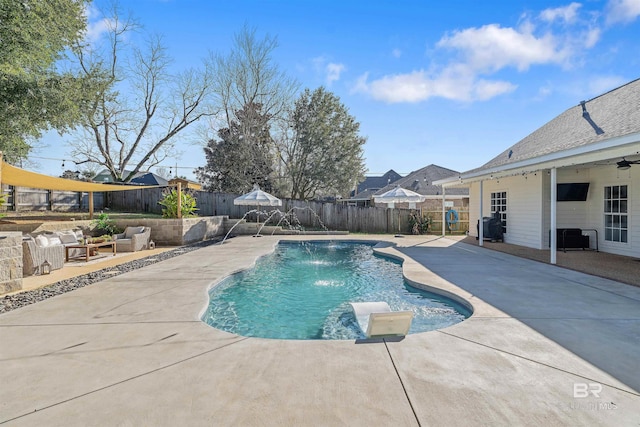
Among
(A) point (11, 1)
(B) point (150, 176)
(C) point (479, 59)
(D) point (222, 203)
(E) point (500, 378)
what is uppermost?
(A) point (11, 1)

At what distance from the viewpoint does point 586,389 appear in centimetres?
250

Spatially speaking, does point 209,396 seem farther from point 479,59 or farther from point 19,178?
point 479,59

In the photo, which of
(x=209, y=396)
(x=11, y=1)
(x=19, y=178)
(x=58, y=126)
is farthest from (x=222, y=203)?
(x=209, y=396)

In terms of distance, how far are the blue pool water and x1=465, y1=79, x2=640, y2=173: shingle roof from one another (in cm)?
479

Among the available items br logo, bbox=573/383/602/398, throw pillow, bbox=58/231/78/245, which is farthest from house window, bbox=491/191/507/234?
throw pillow, bbox=58/231/78/245

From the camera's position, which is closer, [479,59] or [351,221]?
[479,59]

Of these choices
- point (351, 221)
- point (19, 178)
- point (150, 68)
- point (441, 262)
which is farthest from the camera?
point (150, 68)

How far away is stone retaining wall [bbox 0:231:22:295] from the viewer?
5426 millimetres

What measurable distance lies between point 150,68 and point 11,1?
42.9ft

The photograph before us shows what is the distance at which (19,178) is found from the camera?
938cm

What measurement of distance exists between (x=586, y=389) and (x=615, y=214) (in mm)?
9394

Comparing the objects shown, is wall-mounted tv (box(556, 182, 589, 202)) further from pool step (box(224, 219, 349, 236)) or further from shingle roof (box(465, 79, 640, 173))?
pool step (box(224, 219, 349, 236))

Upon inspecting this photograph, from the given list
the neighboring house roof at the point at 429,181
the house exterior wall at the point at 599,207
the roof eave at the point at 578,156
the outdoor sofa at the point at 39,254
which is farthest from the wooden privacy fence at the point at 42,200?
the house exterior wall at the point at 599,207

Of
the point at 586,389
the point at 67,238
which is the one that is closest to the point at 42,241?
the point at 67,238
